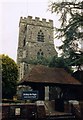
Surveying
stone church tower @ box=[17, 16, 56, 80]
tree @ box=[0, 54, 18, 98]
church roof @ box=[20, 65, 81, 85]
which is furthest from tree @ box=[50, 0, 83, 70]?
stone church tower @ box=[17, 16, 56, 80]

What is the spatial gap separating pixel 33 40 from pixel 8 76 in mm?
16866

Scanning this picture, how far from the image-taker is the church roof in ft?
57.7

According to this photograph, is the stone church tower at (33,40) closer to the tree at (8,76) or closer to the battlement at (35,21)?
the battlement at (35,21)

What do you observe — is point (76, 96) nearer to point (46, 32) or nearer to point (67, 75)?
point (67, 75)

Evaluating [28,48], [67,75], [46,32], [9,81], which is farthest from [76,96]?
[46,32]

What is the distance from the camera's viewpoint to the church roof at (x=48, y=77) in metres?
17.6

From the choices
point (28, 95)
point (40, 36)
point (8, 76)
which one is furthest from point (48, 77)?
point (40, 36)

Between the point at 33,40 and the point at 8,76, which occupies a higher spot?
the point at 33,40

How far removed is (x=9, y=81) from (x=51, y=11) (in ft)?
37.5

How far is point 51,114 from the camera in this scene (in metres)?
15.4

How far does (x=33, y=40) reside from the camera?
4488 cm

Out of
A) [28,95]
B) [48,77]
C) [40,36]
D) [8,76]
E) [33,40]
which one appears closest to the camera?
[28,95]

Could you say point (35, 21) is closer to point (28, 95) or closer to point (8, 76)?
point (8, 76)

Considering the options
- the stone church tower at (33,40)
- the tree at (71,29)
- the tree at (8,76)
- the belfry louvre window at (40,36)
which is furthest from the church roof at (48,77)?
the belfry louvre window at (40,36)
